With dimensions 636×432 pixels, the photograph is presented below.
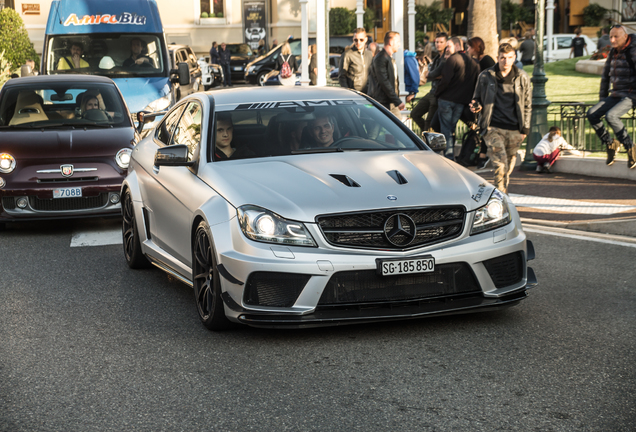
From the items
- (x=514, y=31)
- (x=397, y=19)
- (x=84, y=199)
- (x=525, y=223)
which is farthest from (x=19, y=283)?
(x=514, y=31)

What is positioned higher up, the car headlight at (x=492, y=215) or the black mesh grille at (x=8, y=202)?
the car headlight at (x=492, y=215)

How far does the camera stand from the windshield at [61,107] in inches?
437

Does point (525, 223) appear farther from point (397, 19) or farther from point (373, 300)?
point (397, 19)

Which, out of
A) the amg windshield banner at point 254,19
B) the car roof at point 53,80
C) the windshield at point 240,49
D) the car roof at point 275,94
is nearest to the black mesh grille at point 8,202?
the car roof at point 53,80

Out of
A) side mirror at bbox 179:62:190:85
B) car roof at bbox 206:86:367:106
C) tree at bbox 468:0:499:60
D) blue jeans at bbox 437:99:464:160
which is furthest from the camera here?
tree at bbox 468:0:499:60

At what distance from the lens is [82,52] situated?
55.4ft

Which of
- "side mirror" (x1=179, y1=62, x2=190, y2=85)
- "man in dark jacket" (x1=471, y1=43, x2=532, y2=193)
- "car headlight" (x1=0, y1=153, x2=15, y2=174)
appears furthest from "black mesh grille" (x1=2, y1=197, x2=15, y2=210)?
"side mirror" (x1=179, y1=62, x2=190, y2=85)

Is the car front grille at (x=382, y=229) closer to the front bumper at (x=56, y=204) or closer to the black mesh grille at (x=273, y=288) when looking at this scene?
the black mesh grille at (x=273, y=288)

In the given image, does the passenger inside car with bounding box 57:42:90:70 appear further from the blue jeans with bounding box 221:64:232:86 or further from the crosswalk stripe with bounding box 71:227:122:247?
the blue jeans with bounding box 221:64:232:86

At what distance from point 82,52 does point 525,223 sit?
973 cm

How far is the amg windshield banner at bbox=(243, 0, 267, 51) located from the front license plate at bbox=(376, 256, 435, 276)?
160 feet

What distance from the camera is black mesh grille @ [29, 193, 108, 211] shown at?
396 inches

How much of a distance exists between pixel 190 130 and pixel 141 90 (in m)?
9.25

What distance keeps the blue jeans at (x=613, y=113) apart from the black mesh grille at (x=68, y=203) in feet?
20.7
